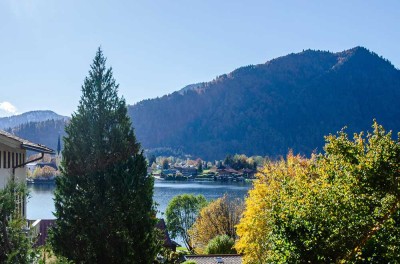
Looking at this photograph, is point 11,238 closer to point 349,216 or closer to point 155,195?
point 349,216

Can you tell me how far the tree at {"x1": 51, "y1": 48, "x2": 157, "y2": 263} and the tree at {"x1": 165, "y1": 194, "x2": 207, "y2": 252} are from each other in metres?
47.8

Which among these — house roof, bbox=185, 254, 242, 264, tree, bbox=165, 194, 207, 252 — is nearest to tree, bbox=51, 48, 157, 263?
house roof, bbox=185, 254, 242, 264

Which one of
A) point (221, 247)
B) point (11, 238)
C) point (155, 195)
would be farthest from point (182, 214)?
point (11, 238)

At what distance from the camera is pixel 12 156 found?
1380cm

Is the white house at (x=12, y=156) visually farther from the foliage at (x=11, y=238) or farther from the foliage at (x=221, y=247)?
the foliage at (x=221, y=247)

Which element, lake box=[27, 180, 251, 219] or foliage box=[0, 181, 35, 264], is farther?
lake box=[27, 180, 251, 219]

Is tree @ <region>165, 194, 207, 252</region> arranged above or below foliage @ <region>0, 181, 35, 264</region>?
below

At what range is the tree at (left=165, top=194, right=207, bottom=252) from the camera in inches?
2457

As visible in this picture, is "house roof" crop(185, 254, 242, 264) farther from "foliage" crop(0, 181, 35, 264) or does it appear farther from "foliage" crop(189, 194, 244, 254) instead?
"foliage" crop(0, 181, 35, 264)

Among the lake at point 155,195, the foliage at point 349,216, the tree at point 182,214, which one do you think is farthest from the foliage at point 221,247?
the foliage at point 349,216

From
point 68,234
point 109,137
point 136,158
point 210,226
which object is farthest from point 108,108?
point 210,226

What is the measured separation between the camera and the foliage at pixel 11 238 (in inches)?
319

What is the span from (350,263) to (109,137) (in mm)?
8333

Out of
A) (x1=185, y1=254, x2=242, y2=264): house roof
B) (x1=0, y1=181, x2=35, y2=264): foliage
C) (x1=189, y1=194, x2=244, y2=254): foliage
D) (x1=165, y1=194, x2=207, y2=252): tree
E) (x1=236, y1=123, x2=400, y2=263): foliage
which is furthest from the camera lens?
(x1=165, y1=194, x2=207, y2=252): tree
